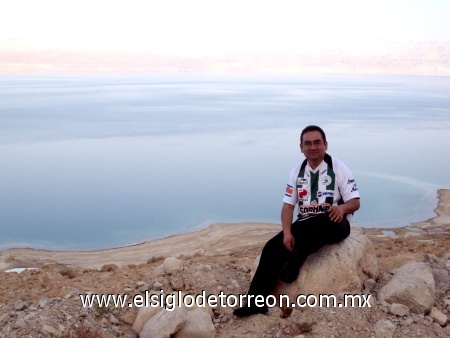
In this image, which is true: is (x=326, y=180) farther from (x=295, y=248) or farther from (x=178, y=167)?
(x=178, y=167)

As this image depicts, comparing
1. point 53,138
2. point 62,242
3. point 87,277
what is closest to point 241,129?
point 53,138

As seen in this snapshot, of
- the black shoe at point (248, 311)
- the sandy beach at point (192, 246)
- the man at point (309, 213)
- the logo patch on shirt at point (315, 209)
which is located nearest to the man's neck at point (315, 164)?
the man at point (309, 213)

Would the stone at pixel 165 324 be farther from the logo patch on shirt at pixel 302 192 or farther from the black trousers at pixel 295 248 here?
the logo patch on shirt at pixel 302 192

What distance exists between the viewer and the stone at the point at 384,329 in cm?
372

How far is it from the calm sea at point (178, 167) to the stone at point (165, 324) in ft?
21.5

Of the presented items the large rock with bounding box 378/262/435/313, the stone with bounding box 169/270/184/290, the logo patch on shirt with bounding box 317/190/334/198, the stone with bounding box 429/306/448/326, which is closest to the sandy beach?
the stone with bounding box 169/270/184/290

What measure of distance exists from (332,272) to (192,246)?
18.8ft

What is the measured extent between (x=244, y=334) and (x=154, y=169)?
1217 cm

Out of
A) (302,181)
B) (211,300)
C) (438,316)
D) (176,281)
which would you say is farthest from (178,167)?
(438,316)

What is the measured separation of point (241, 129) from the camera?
24.5 meters

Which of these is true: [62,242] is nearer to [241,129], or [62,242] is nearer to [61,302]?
[61,302]

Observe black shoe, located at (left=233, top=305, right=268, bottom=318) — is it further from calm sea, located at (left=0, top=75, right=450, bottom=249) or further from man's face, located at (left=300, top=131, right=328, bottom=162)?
calm sea, located at (left=0, top=75, right=450, bottom=249)

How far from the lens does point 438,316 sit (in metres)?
3.95

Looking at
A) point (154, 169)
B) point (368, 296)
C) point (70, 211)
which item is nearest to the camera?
point (368, 296)
